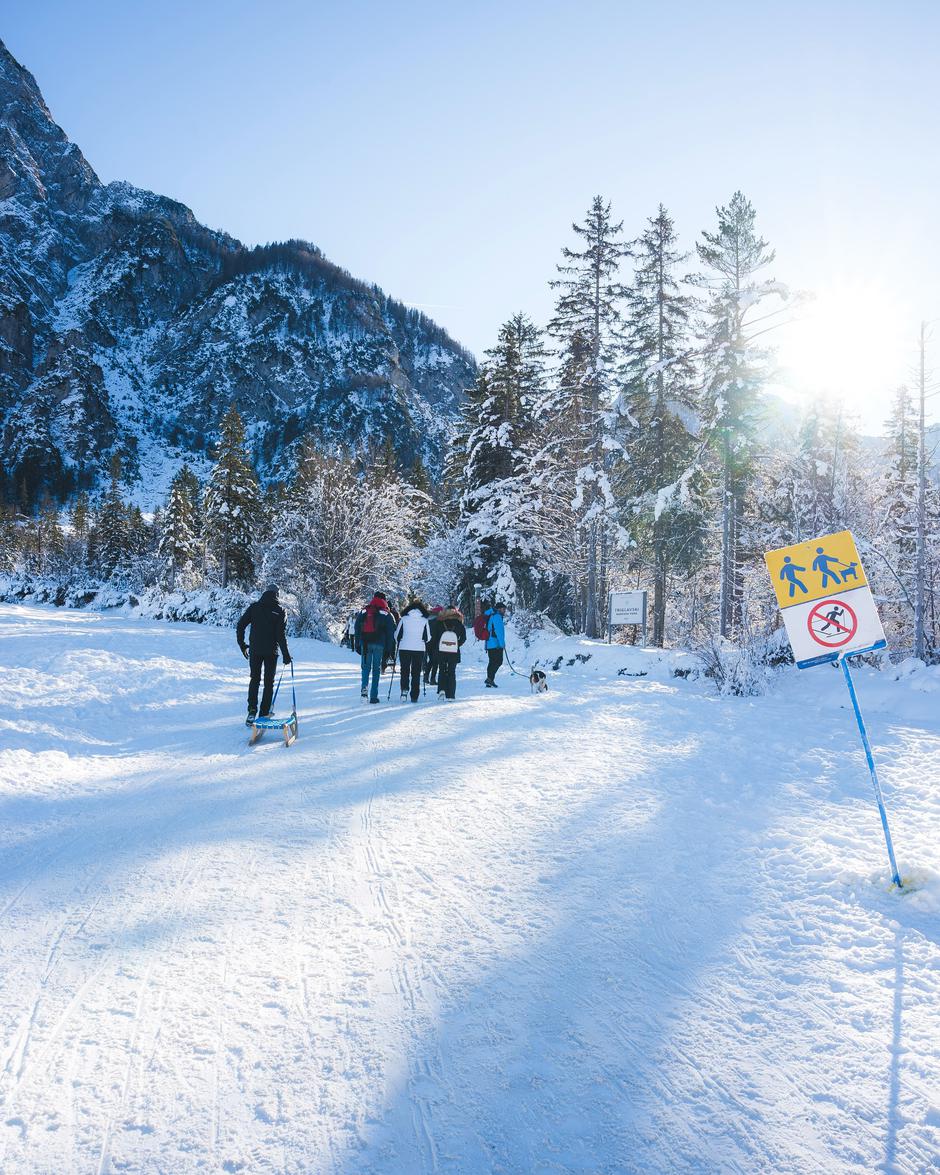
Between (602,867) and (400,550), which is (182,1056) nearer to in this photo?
(602,867)

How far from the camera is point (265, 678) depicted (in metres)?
9.10

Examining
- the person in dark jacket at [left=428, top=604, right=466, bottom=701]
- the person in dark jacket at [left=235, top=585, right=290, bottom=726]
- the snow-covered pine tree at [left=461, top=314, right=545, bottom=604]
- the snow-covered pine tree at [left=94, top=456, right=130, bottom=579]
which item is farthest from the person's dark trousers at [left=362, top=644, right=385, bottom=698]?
the snow-covered pine tree at [left=94, top=456, right=130, bottom=579]

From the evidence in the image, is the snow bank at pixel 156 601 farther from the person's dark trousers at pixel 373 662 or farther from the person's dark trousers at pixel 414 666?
the person's dark trousers at pixel 414 666

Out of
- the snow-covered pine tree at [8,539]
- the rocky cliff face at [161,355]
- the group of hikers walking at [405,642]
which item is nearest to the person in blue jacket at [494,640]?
the group of hikers walking at [405,642]

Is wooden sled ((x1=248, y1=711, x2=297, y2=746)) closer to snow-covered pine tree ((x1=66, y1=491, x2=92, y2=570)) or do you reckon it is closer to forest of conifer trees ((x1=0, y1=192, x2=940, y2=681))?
forest of conifer trees ((x1=0, y1=192, x2=940, y2=681))

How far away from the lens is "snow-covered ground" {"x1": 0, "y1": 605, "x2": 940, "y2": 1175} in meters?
2.36

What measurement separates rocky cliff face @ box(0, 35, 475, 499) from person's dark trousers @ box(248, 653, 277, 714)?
141977 millimetres

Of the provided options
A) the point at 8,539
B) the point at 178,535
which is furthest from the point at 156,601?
the point at 8,539

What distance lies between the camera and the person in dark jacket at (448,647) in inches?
481

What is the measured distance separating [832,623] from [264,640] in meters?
7.09

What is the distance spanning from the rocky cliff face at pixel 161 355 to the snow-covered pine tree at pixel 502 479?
4859 inches

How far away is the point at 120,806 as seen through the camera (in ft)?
19.8

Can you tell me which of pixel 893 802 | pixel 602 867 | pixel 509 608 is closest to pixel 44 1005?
pixel 602 867

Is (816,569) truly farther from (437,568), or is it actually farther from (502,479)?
(437,568)
